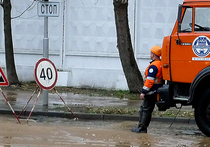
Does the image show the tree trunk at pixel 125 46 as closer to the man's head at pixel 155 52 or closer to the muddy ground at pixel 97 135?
the muddy ground at pixel 97 135

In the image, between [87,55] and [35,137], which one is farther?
[87,55]

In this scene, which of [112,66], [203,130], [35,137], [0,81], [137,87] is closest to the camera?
[35,137]

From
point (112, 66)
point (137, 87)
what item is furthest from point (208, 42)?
point (112, 66)

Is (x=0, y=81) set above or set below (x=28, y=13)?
below

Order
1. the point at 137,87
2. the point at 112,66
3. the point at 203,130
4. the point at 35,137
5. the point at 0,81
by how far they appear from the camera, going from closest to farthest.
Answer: the point at 35,137 < the point at 203,130 < the point at 0,81 < the point at 137,87 < the point at 112,66

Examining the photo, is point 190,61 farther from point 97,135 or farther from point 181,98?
point 97,135

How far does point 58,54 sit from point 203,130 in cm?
1142

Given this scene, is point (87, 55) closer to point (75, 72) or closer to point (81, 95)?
point (75, 72)

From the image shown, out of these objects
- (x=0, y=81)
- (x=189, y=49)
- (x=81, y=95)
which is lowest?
(x=81, y=95)

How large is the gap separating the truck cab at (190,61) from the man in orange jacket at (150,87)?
0.13 m

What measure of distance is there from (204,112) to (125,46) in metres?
7.04

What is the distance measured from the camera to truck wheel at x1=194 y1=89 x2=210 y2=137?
9.32 m

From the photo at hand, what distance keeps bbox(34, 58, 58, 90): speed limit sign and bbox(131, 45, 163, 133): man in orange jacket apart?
9.00ft

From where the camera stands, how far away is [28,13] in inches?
796
